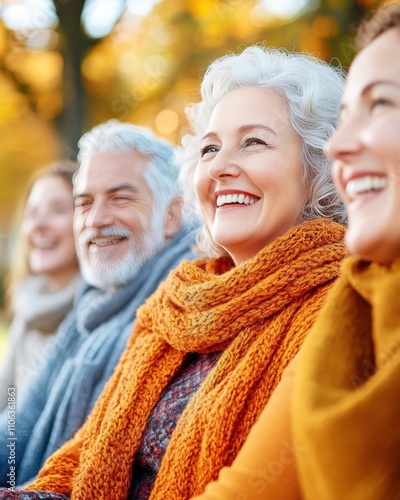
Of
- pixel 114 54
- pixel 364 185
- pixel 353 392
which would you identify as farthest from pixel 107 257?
pixel 114 54

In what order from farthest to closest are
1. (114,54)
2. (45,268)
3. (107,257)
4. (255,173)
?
(114,54) → (45,268) → (107,257) → (255,173)

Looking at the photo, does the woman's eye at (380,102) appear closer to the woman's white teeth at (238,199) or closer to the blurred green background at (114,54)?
the woman's white teeth at (238,199)

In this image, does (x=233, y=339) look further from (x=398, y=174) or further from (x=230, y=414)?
(x=398, y=174)

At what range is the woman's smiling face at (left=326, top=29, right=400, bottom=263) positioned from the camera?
1.11 m

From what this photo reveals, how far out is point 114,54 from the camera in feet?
20.1

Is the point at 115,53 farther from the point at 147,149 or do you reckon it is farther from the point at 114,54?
the point at 147,149

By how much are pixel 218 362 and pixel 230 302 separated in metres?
0.14

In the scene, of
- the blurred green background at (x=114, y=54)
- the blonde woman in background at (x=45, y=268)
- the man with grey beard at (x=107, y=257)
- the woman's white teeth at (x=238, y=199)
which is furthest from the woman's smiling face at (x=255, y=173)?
the blurred green background at (x=114, y=54)

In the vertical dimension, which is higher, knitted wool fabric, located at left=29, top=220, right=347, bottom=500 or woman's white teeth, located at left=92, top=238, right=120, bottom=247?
woman's white teeth, located at left=92, top=238, right=120, bottom=247

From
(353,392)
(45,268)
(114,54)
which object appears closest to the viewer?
(353,392)

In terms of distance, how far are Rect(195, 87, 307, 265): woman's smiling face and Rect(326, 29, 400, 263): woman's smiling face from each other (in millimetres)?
524

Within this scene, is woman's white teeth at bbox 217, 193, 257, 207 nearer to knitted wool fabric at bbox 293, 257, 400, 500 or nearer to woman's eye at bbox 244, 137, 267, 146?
woman's eye at bbox 244, 137, 267, 146

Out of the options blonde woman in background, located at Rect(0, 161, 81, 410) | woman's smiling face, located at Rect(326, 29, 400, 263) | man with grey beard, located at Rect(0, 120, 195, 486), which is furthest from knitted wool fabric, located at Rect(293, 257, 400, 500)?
blonde woman in background, located at Rect(0, 161, 81, 410)

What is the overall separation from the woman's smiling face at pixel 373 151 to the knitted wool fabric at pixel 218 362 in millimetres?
409
